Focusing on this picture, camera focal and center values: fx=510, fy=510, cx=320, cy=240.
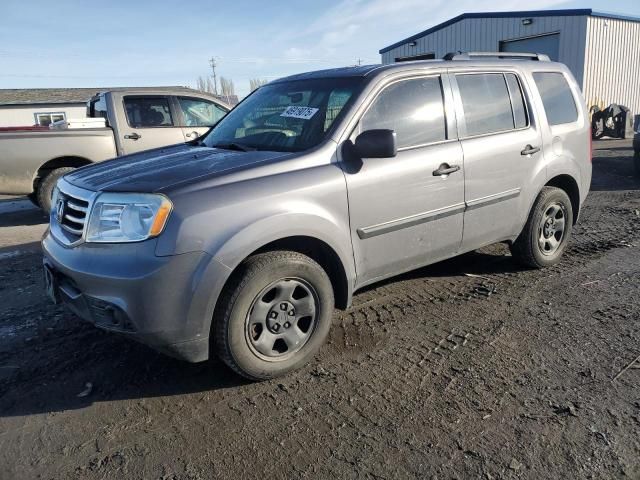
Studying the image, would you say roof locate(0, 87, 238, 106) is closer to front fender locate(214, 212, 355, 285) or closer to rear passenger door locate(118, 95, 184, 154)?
rear passenger door locate(118, 95, 184, 154)

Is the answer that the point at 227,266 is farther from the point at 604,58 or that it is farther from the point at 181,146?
the point at 604,58

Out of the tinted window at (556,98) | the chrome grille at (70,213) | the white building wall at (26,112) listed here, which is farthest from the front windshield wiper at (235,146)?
the white building wall at (26,112)

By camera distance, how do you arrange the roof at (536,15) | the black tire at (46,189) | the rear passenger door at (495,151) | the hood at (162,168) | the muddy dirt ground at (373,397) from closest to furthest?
1. the muddy dirt ground at (373,397)
2. the hood at (162,168)
3. the rear passenger door at (495,151)
4. the black tire at (46,189)
5. the roof at (536,15)

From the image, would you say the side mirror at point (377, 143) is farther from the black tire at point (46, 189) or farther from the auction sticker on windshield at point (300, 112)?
the black tire at point (46, 189)

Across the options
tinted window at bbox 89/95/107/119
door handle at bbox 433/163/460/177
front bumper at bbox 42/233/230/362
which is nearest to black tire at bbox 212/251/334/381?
front bumper at bbox 42/233/230/362

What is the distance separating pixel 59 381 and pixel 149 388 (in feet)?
1.93

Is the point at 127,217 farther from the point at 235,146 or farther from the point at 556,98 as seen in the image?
the point at 556,98

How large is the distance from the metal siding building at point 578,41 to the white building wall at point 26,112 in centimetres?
2583

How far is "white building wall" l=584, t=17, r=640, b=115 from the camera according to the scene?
693 inches

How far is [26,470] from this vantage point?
94.6 inches

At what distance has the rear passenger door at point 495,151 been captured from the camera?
157 inches

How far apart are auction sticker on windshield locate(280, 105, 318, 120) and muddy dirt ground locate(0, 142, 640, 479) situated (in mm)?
1557

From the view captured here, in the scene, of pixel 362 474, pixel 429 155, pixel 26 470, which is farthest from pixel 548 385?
pixel 26 470

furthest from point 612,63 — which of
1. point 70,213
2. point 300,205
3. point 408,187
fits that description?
point 70,213
